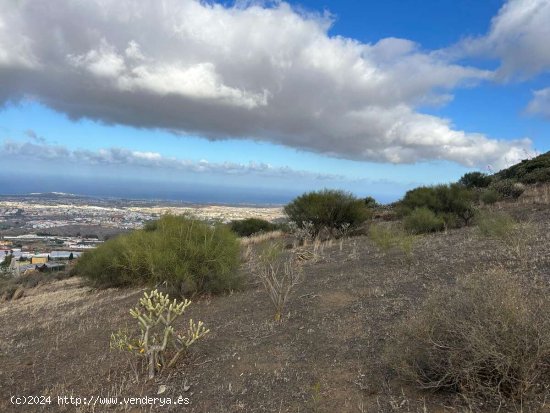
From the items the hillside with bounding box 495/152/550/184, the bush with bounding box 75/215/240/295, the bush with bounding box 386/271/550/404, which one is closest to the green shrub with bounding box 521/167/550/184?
the hillside with bounding box 495/152/550/184

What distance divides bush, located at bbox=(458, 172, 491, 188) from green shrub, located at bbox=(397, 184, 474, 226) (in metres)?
12.5

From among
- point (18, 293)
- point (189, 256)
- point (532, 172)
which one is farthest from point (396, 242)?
point (532, 172)

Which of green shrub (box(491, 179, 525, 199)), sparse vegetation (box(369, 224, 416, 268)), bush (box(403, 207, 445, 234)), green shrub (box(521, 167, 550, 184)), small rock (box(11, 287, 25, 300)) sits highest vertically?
green shrub (box(521, 167, 550, 184))

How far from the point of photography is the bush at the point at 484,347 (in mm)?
4027

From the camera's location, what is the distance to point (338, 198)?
77.7ft

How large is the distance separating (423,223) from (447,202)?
3.70m

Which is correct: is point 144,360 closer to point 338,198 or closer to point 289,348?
point 289,348

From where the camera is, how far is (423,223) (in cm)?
1881

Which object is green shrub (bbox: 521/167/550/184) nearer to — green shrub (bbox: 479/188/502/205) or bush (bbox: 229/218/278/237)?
green shrub (bbox: 479/188/502/205)

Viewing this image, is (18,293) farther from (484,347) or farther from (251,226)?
(484,347)

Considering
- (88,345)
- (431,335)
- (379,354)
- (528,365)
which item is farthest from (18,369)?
(528,365)

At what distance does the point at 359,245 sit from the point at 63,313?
1089cm

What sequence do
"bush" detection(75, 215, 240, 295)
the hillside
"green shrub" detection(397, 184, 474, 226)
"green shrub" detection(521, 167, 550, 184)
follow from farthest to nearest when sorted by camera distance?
1. the hillside
2. "green shrub" detection(521, 167, 550, 184)
3. "green shrub" detection(397, 184, 474, 226)
4. "bush" detection(75, 215, 240, 295)

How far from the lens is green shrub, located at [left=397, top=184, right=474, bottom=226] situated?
68.7 feet
